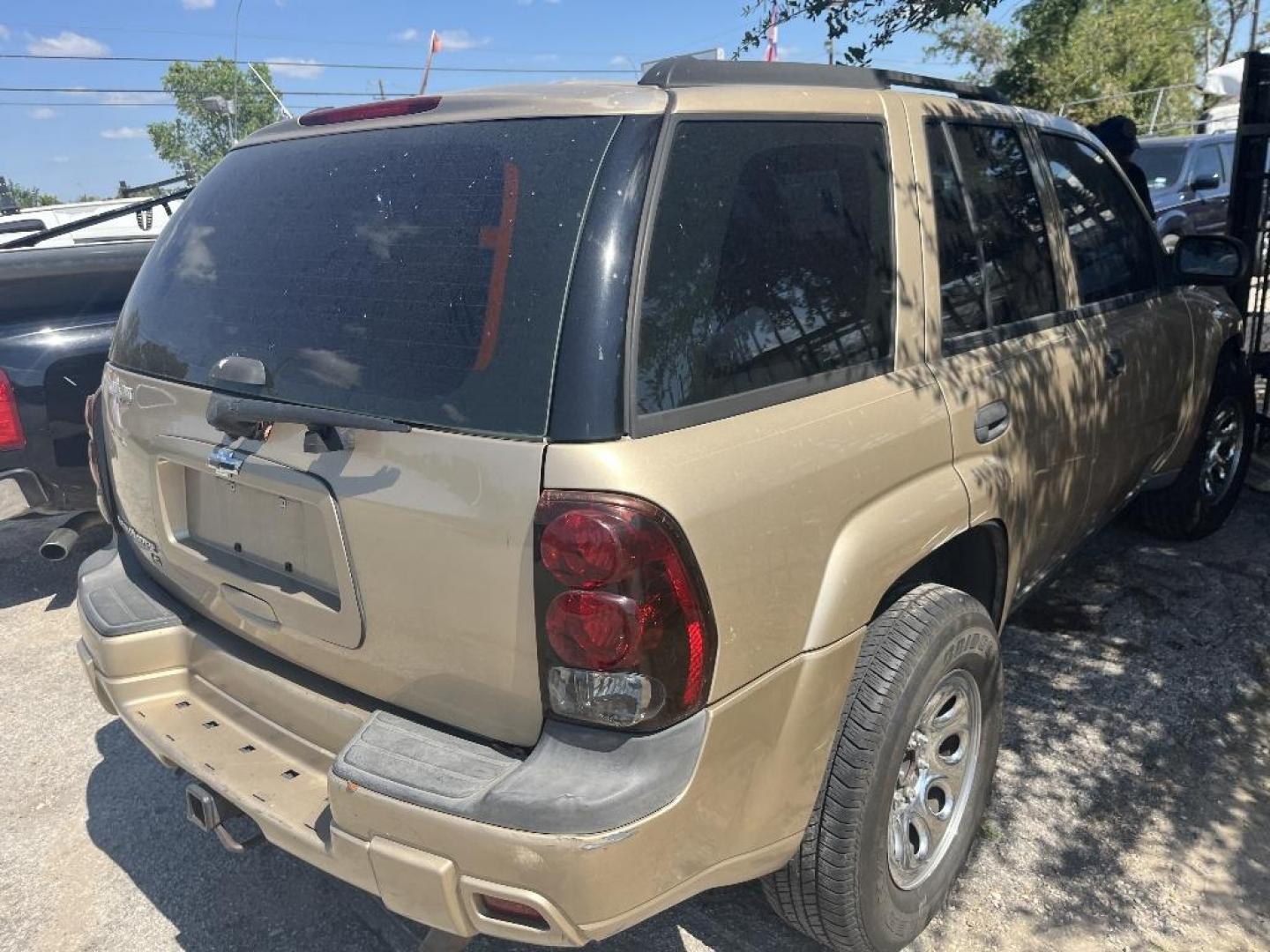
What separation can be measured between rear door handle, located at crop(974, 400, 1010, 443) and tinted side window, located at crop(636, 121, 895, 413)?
374mm

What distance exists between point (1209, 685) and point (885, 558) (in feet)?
6.94

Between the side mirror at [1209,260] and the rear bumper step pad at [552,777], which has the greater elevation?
the side mirror at [1209,260]

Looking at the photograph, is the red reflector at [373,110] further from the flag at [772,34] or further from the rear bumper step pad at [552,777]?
the flag at [772,34]

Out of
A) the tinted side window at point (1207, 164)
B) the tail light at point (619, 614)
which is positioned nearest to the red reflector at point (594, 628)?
the tail light at point (619, 614)

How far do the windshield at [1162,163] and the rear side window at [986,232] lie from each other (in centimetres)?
1164

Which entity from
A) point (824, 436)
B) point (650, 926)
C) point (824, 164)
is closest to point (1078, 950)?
point (650, 926)

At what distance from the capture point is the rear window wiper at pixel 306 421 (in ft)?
6.30

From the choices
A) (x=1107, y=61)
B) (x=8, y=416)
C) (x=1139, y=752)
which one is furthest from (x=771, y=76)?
(x=1107, y=61)

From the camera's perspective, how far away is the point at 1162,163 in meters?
13.2

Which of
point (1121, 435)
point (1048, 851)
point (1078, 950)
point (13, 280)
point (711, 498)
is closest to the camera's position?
point (711, 498)

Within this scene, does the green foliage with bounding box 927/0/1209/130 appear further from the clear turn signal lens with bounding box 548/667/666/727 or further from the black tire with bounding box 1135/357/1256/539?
the clear turn signal lens with bounding box 548/667/666/727

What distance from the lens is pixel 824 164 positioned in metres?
2.24

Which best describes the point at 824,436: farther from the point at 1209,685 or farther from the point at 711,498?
the point at 1209,685

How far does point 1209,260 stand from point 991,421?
1996 millimetres
